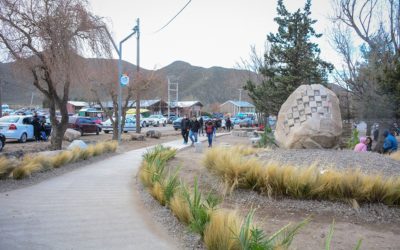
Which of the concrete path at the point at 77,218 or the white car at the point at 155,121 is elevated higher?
the white car at the point at 155,121

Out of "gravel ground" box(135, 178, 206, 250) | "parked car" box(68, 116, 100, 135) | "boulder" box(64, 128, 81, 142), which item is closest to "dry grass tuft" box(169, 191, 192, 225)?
"gravel ground" box(135, 178, 206, 250)

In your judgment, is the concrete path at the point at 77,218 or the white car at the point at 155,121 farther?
the white car at the point at 155,121

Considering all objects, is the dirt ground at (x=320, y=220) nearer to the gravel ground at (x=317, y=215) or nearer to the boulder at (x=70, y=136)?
the gravel ground at (x=317, y=215)

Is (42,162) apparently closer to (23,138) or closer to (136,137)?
(23,138)

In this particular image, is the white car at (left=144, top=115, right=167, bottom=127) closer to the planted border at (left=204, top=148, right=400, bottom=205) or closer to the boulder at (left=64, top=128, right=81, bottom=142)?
the boulder at (left=64, top=128, right=81, bottom=142)

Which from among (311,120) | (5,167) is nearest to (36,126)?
(5,167)

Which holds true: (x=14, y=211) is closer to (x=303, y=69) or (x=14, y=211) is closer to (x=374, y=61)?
(x=303, y=69)

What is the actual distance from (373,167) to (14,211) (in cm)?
790

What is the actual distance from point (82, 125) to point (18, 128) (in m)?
9.55

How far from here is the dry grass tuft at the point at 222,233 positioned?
4.05 meters

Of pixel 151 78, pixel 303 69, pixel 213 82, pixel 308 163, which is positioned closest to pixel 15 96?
pixel 213 82

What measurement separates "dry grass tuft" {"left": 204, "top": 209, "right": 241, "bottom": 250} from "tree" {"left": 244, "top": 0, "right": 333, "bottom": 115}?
19146mm

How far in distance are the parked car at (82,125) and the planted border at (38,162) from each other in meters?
16.1

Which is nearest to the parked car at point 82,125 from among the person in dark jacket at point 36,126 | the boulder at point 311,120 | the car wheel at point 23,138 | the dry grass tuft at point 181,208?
the person in dark jacket at point 36,126
